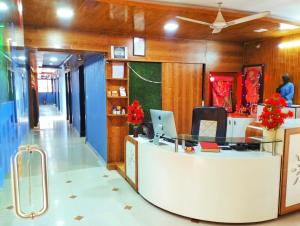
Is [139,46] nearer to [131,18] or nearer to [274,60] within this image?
[131,18]

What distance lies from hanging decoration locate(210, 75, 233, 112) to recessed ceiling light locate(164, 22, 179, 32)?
188cm

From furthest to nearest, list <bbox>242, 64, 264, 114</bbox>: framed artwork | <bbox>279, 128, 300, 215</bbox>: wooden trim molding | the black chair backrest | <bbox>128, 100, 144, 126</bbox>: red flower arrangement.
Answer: <bbox>242, 64, 264, 114</bbox>: framed artwork < <bbox>128, 100, 144, 126</bbox>: red flower arrangement < the black chair backrest < <bbox>279, 128, 300, 215</bbox>: wooden trim molding

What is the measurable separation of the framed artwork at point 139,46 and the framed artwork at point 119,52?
0.22 meters

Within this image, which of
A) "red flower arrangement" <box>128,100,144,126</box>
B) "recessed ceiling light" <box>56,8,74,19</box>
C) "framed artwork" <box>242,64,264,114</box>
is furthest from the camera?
"framed artwork" <box>242,64,264,114</box>

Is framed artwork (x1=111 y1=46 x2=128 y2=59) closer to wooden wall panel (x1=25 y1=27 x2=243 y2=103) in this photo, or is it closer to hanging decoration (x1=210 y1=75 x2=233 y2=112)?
wooden wall panel (x1=25 y1=27 x2=243 y2=103)

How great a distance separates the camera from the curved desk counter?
309cm

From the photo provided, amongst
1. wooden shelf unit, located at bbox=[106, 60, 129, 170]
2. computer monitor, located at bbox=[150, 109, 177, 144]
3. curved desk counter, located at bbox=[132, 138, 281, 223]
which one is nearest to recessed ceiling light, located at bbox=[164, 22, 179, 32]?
wooden shelf unit, located at bbox=[106, 60, 129, 170]

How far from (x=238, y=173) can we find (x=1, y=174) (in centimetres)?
251

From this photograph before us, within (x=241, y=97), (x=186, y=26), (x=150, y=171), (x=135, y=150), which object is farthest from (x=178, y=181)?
(x=241, y=97)

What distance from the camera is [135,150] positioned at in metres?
4.12

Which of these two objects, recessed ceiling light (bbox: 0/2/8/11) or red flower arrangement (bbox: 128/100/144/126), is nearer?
recessed ceiling light (bbox: 0/2/8/11)

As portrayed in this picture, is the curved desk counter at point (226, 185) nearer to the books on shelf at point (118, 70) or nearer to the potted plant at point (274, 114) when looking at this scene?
the potted plant at point (274, 114)

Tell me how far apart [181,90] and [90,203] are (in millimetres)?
3302

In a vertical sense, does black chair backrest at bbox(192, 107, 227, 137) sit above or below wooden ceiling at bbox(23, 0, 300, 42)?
below
